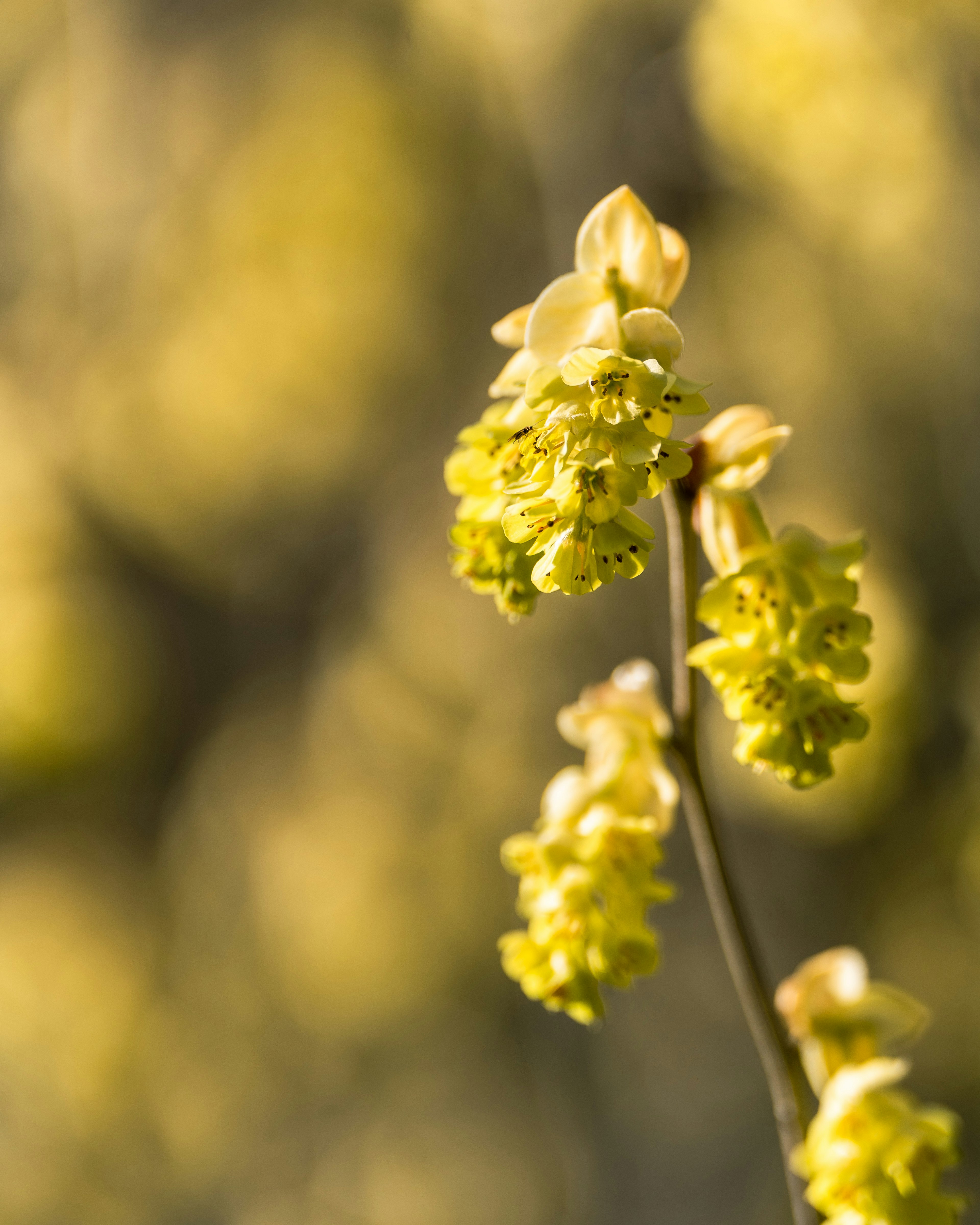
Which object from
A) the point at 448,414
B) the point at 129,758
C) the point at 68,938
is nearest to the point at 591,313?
the point at 448,414

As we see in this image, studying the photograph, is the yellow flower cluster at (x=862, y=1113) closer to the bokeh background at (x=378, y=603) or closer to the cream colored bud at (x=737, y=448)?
the cream colored bud at (x=737, y=448)

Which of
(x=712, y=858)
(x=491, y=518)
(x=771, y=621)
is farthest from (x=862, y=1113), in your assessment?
(x=491, y=518)

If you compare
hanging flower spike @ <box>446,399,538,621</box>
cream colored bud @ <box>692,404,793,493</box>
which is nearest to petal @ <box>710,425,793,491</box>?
cream colored bud @ <box>692,404,793,493</box>

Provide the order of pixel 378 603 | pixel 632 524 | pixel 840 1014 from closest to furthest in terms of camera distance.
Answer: pixel 632 524
pixel 840 1014
pixel 378 603

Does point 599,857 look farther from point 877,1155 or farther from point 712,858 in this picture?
point 877,1155

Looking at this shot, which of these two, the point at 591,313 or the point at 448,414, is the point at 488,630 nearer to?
the point at 448,414

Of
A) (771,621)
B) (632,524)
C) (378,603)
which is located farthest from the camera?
(378,603)

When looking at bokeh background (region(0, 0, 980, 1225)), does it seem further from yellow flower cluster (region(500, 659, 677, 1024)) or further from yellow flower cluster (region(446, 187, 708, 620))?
yellow flower cluster (region(446, 187, 708, 620))

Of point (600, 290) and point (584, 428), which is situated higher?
point (600, 290)
